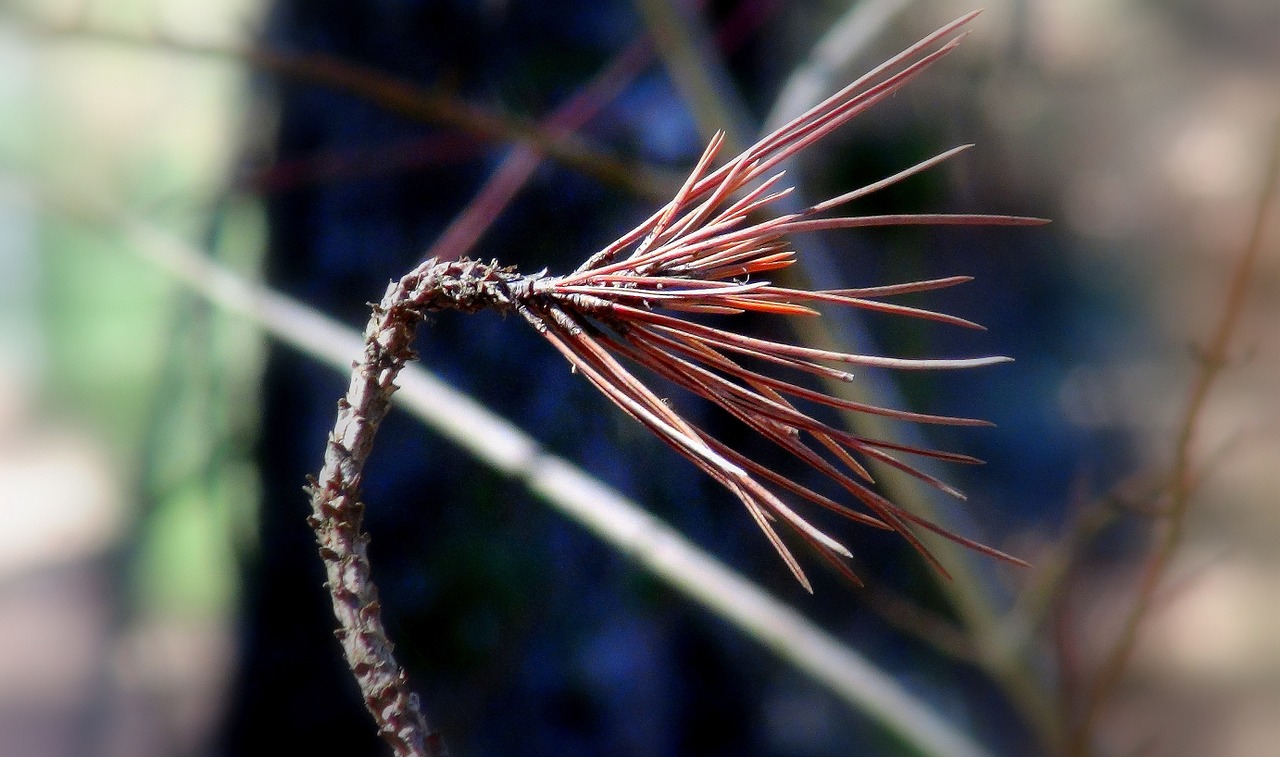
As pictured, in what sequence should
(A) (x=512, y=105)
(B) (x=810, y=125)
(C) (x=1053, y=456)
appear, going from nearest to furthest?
1. (B) (x=810, y=125)
2. (A) (x=512, y=105)
3. (C) (x=1053, y=456)

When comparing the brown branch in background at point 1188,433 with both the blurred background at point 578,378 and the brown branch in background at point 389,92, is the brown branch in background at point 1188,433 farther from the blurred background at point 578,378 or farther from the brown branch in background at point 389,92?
the brown branch in background at point 389,92

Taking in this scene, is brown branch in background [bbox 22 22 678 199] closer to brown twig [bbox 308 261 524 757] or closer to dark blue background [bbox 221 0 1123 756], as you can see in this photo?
dark blue background [bbox 221 0 1123 756]

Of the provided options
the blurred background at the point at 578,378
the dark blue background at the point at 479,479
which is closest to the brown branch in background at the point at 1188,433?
the blurred background at the point at 578,378

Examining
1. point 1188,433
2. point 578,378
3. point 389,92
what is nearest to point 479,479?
point 578,378

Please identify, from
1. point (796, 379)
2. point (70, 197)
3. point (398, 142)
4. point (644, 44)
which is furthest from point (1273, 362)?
point (70, 197)

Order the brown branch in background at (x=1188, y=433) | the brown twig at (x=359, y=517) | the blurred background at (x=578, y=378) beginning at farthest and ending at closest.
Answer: the blurred background at (x=578, y=378), the brown branch in background at (x=1188, y=433), the brown twig at (x=359, y=517)

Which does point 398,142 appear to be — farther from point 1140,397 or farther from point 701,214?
point 1140,397

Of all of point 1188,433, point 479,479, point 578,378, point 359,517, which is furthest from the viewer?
point 479,479

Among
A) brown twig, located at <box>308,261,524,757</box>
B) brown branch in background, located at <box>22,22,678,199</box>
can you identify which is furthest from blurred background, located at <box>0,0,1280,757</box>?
brown twig, located at <box>308,261,524,757</box>

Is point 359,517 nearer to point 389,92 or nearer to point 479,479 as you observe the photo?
point 389,92
